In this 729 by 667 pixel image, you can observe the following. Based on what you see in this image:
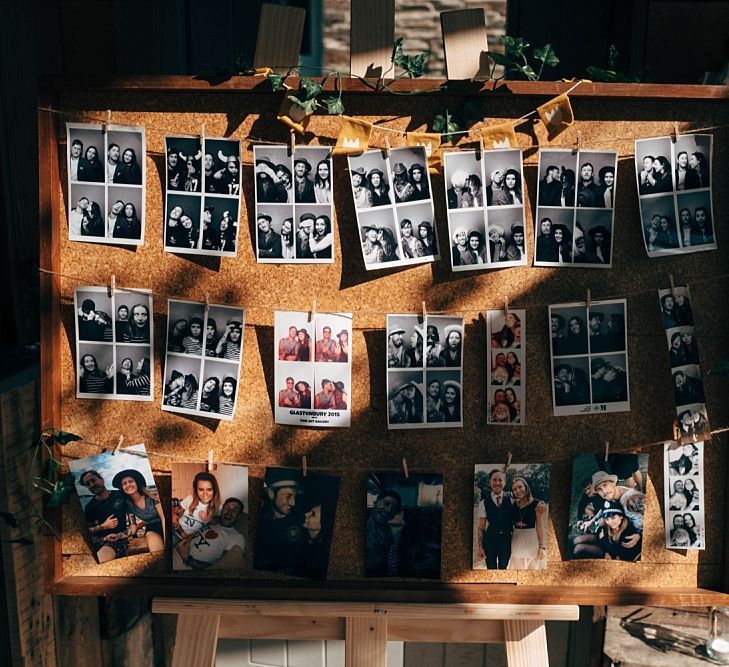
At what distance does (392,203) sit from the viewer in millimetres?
1567

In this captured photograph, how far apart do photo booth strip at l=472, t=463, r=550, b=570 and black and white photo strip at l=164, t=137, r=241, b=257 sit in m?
0.69

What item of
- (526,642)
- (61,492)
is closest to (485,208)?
(526,642)

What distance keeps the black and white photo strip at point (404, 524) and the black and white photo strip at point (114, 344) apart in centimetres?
51

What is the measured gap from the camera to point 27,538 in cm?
202

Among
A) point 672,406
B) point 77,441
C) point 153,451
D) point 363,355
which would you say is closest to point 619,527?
point 672,406

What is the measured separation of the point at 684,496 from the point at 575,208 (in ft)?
2.05

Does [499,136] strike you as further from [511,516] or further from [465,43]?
[511,516]

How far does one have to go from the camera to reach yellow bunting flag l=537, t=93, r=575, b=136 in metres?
1.53

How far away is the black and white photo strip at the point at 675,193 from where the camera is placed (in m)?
1.58

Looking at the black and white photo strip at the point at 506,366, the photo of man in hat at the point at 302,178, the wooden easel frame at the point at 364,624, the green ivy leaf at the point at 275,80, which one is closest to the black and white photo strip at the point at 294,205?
the photo of man in hat at the point at 302,178

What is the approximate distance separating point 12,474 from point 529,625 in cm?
125

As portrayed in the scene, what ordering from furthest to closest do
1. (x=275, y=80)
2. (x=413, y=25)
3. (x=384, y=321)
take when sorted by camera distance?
(x=413, y=25)
(x=384, y=321)
(x=275, y=80)

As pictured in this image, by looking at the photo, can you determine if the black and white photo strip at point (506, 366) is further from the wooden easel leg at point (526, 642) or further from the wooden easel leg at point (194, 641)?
the wooden easel leg at point (194, 641)

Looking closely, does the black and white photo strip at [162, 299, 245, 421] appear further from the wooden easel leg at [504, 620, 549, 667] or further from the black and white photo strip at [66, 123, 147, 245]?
the wooden easel leg at [504, 620, 549, 667]
